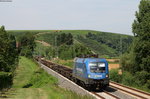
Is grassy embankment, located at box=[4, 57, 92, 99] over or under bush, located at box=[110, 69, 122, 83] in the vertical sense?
over

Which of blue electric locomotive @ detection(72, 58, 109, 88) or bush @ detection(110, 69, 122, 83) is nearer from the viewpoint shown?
blue electric locomotive @ detection(72, 58, 109, 88)

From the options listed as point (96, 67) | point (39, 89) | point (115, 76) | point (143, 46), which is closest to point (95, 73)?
point (96, 67)

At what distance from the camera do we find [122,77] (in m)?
52.2

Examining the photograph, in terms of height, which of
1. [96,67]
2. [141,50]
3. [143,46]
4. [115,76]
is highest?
[143,46]

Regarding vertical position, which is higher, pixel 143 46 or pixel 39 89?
pixel 143 46

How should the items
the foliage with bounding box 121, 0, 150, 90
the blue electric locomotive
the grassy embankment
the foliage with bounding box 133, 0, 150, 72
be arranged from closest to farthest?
1. the grassy embankment
2. the blue electric locomotive
3. the foliage with bounding box 121, 0, 150, 90
4. the foliage with bounding box 133, 0, 150, 72

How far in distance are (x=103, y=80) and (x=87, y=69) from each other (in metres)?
1.96

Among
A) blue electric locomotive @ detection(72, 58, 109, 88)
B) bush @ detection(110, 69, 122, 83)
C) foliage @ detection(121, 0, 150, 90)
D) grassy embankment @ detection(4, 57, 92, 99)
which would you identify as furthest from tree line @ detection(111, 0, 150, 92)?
blue electric locomotive @ detection(72, 58, 109, 88)

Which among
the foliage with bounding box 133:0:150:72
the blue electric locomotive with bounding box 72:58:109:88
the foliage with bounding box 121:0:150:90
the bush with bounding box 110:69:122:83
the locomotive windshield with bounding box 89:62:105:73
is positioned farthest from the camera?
the bush with bounding box 110:69:122:83

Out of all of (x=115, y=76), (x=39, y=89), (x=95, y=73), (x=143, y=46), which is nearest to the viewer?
(x=95, y=73)

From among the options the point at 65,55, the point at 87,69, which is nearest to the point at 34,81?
the point at 87,69

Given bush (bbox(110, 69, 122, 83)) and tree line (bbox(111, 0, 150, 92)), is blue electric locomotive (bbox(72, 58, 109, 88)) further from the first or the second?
bush (bbox(110, 69, 122, 83))

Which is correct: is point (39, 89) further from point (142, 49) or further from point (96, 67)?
point (142, 49)

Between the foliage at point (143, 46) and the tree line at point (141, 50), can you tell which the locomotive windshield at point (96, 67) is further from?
the foliage at point (143, 46)
